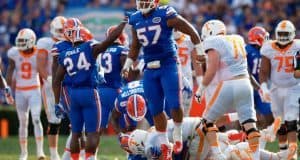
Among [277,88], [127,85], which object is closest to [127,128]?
[127,85]

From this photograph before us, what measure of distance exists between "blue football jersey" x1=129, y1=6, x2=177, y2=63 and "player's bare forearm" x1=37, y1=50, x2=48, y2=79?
146 inches

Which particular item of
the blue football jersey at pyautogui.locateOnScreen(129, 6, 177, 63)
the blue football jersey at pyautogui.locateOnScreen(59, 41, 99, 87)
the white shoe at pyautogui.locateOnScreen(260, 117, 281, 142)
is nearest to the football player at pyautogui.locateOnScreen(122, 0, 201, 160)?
the blue football jersey at pyautogui.locateOnScreen(129, 6, 177, 63)

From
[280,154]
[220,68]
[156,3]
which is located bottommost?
[280,154]

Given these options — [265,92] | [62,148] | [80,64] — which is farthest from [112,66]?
[62,148]

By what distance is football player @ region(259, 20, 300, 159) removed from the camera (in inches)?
597

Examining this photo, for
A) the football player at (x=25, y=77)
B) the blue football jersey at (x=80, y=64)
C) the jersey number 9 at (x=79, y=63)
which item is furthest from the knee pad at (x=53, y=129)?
the jersey number 9 at (x=79, y=63)

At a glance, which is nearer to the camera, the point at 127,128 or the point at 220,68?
the point at 220,68

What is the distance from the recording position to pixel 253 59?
1698 centimetres

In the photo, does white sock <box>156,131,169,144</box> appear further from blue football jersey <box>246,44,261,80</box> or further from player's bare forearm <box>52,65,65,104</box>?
blue football jersey <box>246,44,261,80</box>

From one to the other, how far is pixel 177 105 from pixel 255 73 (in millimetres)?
4764

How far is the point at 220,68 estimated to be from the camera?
42.1 ft

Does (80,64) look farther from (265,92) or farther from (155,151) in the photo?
(265,92)

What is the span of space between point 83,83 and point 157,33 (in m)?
1.17

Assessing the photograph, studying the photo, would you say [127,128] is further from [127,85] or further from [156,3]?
[156,3]
